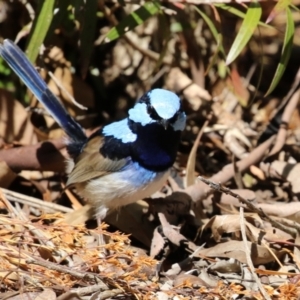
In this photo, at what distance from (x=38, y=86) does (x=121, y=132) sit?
57 centimetres

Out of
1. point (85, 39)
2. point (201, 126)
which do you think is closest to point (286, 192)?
point (201, 126)

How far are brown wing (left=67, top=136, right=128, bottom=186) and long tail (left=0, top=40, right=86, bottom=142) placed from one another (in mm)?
247

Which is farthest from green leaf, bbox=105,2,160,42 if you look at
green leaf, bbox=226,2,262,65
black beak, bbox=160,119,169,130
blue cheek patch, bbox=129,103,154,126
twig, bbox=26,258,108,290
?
twig, bbox=26,258,108,290

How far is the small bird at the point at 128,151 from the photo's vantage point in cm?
353

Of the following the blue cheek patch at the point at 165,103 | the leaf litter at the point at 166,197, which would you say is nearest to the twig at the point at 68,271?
the leaf litter at the point at 166,197

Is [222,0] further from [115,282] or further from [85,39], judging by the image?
[115,282]

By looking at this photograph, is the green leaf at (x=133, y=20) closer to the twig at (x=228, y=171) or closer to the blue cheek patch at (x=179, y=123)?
the blue cheek patch at (x=179, y=123)

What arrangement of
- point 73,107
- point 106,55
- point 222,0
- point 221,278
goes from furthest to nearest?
point 106,55 → point 73,107 → point 222,0 → point 221,278

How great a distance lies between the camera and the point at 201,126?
477 cm

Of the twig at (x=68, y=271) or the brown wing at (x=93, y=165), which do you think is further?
the brown wing at (x=93, y=165)

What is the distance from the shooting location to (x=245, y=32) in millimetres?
3562

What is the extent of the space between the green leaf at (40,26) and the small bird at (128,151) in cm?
6

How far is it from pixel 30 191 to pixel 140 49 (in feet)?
4.02

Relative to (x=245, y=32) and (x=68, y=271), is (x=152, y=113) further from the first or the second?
(x=68, y=271)
